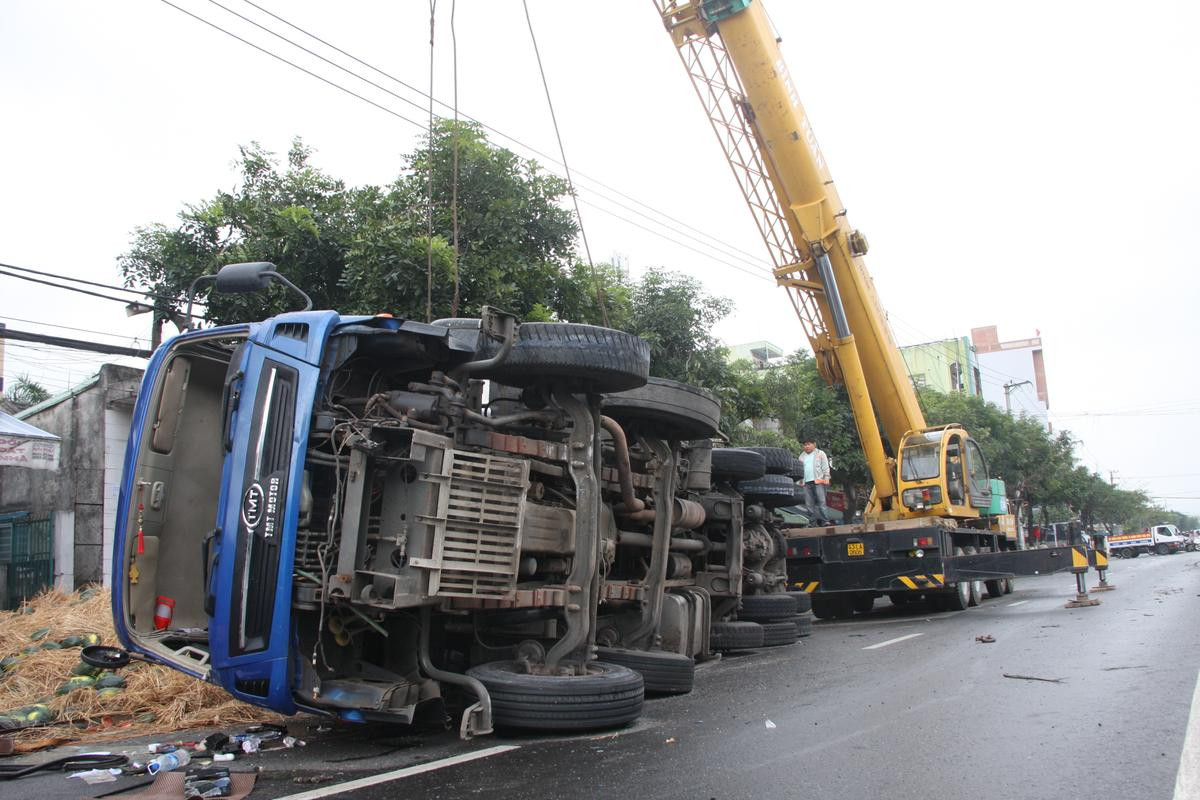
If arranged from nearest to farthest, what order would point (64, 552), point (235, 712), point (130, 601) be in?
point (130, 601)
point (235, 712)
point (64, 552)

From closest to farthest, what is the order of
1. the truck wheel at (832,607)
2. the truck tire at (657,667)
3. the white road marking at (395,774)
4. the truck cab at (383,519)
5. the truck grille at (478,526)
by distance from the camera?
1. the white road marking at (395,774)
2. the truck cab at (383,519)
3. the truck grille at (478,526)
4. the truck tire at (657,667)
5. the truck wheel at (832,607)

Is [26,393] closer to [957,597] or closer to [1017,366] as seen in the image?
[957,597]

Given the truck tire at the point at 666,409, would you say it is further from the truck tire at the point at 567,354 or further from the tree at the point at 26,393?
the tree at the point at 26,393

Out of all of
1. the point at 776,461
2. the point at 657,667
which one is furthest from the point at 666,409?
the point at 776,461

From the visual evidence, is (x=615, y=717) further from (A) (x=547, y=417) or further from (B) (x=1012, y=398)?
(B) (x=1012, y=398)

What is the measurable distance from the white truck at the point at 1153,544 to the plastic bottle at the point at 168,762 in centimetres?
5644

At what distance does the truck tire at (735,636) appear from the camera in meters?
8.34

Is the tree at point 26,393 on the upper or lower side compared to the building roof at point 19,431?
upper

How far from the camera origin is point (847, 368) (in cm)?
1252

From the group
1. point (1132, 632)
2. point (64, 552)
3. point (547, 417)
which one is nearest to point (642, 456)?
point (547, 417)

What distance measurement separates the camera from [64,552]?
12.1 metres

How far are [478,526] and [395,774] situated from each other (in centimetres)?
127

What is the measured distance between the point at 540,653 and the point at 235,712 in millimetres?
2128

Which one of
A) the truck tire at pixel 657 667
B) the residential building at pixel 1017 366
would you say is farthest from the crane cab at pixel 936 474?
the residential building at pixel 1017 366
